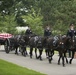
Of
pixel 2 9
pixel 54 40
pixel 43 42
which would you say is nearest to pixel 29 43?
pixel 43 42

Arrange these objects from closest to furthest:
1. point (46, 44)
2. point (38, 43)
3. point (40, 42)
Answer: point (46, 44) → point (40, 42) → point (38, 43)

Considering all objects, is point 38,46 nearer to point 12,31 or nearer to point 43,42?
point 43,42

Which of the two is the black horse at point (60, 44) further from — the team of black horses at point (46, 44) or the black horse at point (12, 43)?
the black horse at point (12, 43)

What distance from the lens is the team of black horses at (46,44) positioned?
861 inches

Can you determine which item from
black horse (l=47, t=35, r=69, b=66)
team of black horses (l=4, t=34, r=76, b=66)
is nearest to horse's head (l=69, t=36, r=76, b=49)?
team of black horses (l=4, t=34, r=76, b=66)

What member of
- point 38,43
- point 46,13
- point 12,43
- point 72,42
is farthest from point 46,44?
point 46,13

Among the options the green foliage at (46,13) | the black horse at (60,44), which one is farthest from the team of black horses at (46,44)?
the green foliage at (46,13)

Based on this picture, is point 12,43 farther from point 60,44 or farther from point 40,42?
point 60,44

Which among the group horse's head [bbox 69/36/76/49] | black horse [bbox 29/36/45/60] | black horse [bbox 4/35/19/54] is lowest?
black horse [bbox 4/35/19/54]

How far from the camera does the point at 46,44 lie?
80.9 feet

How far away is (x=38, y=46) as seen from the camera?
25.9 meters

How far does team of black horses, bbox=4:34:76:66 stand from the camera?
2188 cm

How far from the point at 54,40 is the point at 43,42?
8.19 ft

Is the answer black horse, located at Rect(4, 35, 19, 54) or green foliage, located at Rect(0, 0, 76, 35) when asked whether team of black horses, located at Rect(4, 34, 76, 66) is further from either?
green foliage, located at Rect(0, 0, 76, 35)
